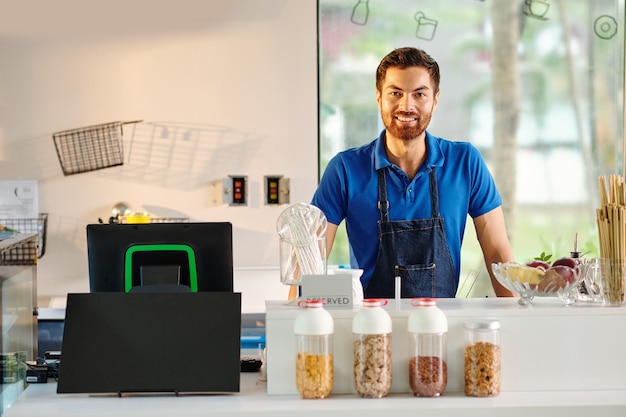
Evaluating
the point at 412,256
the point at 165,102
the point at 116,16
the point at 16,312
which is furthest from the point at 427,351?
the point at 116,16

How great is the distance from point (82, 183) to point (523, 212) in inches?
97.3

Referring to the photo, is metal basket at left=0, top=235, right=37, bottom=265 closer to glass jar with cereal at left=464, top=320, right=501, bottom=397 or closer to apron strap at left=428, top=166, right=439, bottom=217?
glass jar with cereal at left=464, top=320, right=501, bottom=397

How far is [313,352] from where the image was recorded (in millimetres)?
2119

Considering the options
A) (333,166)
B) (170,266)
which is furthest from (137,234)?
(333,166)

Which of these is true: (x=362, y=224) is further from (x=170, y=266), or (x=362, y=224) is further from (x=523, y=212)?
(x=523, y=212)

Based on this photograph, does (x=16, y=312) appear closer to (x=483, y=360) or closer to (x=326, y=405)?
(x=326, y=405)

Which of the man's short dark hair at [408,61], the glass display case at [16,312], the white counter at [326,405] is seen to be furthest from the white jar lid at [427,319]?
the man's short dark hair at [408,61]

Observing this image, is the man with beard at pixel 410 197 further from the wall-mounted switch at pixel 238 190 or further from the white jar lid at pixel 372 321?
the wall-mounted switch at pixel 238 190

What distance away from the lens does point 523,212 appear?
17.6ft

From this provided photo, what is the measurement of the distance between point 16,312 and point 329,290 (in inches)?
30.7

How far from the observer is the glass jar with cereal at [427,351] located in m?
2.12

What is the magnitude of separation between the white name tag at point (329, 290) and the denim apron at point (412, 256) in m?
0.99

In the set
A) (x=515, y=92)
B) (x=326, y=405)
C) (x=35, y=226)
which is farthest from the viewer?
(x=515, y=92)

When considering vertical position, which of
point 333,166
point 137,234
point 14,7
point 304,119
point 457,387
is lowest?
point 457,387
